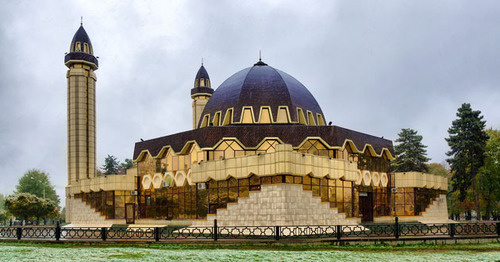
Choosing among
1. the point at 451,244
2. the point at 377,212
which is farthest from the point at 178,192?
the point at 451,244

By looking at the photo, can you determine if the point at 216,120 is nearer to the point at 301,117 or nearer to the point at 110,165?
the point at 301,117

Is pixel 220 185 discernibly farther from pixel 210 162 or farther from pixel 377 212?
pixel 377 212

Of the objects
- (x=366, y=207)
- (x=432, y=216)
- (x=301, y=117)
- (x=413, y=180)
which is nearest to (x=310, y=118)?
(x=301, y=117)

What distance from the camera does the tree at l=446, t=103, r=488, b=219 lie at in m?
52.3

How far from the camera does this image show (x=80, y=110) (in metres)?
57.8

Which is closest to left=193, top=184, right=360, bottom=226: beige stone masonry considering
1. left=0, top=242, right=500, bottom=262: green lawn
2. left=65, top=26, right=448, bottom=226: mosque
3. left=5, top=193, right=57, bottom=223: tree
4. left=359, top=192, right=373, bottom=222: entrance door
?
left=65, top=26, right=448, bottom=226: mosque

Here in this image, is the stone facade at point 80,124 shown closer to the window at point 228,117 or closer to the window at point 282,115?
the window at point 228,117

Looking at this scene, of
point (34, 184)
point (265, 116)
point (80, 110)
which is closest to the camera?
point (265, 116)

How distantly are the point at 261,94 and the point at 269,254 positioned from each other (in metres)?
28.0

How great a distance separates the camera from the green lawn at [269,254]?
16.9 metres

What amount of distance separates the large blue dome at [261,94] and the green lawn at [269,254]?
23204mm

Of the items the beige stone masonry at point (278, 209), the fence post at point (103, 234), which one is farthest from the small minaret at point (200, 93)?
the fence post at point (103, 234)

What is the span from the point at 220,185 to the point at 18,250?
16991 millimetres

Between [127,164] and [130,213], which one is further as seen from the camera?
[127,164]
